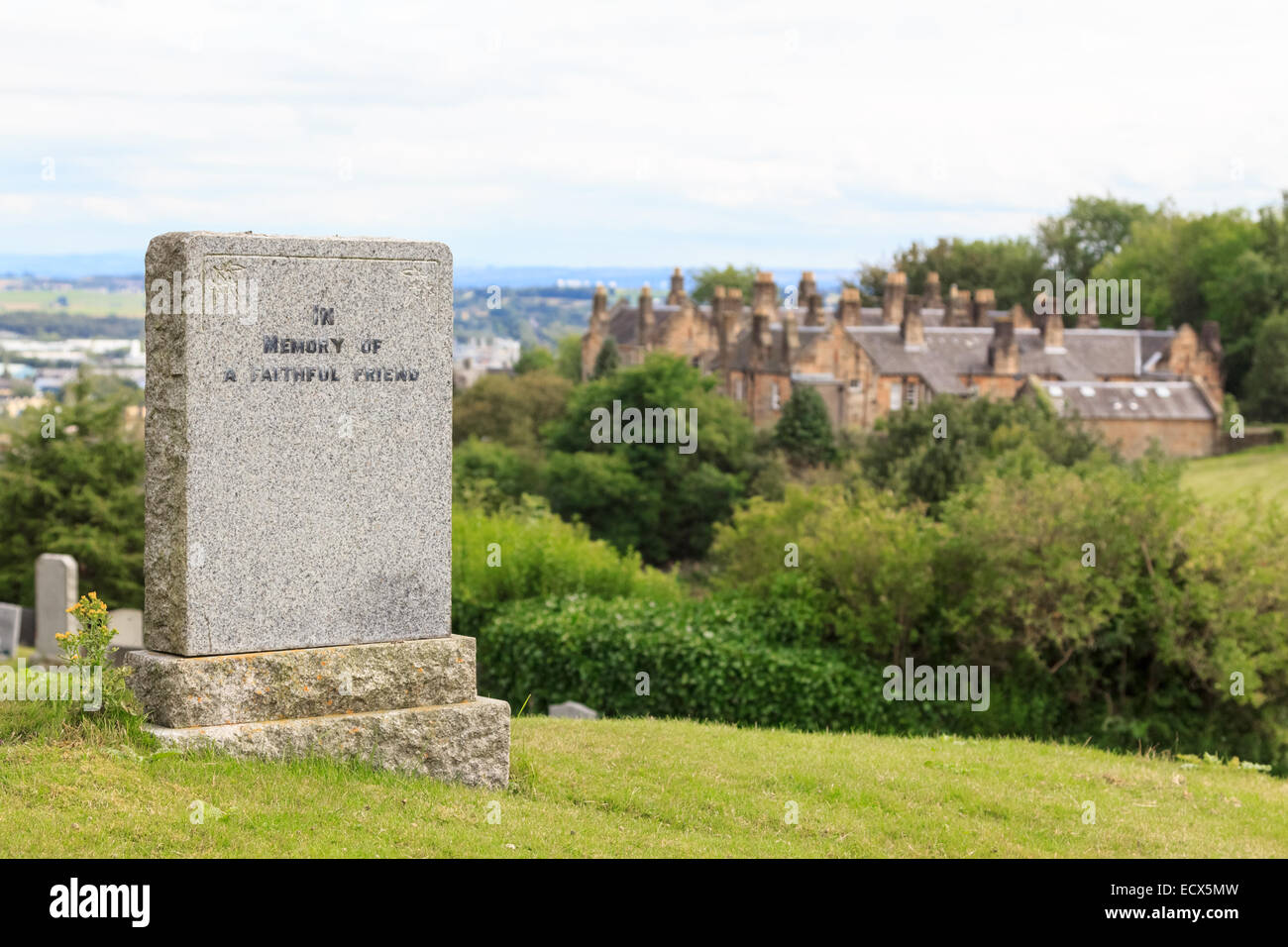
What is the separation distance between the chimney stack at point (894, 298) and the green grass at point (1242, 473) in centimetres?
Answer: 2096

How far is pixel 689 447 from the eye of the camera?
224ft

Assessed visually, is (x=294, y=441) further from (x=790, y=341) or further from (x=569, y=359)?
(x=569, y=359)

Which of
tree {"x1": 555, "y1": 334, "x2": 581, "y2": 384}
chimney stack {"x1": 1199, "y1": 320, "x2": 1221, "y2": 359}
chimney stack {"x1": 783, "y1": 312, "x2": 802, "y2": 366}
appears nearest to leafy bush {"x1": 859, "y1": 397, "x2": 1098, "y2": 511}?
chimney stack {"x1": 783, "y1": 312, "x2": 802, "y2": 366}

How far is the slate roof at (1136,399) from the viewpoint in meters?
77.6

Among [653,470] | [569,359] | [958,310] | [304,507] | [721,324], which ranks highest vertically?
[958,310]

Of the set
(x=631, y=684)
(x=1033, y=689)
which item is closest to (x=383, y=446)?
(x=631, y=684)

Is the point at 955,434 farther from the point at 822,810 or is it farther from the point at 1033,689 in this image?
the point at 822,810

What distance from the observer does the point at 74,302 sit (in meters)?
91.5

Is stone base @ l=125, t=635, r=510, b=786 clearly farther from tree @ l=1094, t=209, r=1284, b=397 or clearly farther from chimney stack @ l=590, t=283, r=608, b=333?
chimney stack @ l=590, t=283, r=608, b=333

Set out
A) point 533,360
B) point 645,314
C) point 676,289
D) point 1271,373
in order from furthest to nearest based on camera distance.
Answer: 1. point 533,360
2. point 676,289
3. point 645,314
4. point 1271,373

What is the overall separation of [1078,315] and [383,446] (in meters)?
94.7

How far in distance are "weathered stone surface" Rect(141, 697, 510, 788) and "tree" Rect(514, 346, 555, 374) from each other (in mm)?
106899

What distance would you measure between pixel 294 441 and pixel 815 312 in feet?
291

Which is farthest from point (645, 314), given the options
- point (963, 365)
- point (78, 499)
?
point (78, 499)
